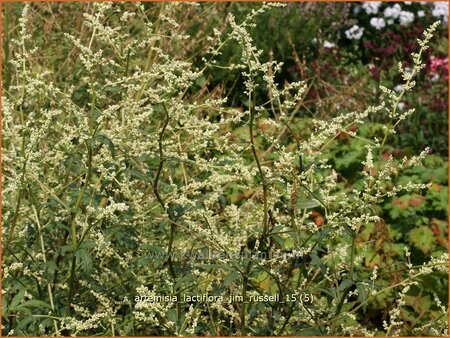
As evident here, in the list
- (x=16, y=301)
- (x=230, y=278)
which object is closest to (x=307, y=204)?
(x=230, y=278)

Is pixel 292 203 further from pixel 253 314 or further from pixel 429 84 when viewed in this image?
pixel 429 84

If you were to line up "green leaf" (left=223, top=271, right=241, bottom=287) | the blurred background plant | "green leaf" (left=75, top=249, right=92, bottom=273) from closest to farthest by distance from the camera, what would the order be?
"green leaf" (left=223, top=271, right=241, bottom=287) < "green leaf" (left=75, top=249, right=92, bottom=273) < the blurred background plant

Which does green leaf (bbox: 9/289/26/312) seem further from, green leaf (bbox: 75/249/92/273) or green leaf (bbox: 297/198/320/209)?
green leaf (bbox: 297/198/320/209)

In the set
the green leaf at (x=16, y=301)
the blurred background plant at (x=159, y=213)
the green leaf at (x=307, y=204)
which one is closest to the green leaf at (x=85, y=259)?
the blurred background plant at (x=159, y=213)

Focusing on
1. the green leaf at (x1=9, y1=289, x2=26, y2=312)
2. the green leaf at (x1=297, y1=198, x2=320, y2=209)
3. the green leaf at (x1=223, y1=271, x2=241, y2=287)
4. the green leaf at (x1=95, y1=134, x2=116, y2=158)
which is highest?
the green leaf at (x1=95, y1=134, x2=116, y2=158)

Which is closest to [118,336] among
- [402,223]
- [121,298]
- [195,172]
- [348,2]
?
[121,298]

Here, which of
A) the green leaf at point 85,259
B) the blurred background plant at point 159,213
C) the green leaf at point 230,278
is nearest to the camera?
the green leaf at point 230,278

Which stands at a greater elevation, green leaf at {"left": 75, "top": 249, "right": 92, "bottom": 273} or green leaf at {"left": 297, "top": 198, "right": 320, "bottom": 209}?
green leaf at {"left": 297, "top": 198, "right": 320, "bottom": 209}

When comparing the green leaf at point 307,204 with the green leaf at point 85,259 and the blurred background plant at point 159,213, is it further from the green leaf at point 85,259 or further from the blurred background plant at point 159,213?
the green leaf at point 85,259

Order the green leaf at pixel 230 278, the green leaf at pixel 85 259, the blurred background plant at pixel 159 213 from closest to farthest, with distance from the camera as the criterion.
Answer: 1. the green leaf at pixel 230 278
2. the green leaf at pixel 85 259
3. the blurred background plant at pixel 159 213

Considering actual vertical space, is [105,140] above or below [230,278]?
above

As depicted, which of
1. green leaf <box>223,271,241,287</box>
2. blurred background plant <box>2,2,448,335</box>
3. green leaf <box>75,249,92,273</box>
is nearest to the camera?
green leaf <box>223,271,241,287</box>

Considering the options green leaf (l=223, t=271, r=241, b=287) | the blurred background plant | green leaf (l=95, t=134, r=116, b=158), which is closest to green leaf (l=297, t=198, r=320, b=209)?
the blurred background plant

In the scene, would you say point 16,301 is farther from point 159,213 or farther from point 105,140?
point 159,213
